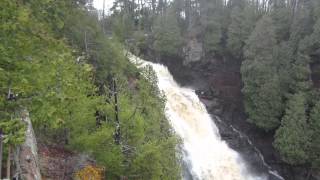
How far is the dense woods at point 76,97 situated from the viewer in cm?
895

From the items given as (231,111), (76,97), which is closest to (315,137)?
(231,111)

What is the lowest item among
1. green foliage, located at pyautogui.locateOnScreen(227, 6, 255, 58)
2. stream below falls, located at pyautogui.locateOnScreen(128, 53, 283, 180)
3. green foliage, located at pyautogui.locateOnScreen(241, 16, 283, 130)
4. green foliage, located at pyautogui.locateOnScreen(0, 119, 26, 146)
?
stream below falls, located at pyautogui.locateOnScreen(128, 53, 283, 180)

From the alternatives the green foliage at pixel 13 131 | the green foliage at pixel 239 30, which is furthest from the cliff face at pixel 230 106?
the green foliage at pixel 13 131

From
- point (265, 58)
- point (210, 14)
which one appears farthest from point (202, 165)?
point (210, 14)

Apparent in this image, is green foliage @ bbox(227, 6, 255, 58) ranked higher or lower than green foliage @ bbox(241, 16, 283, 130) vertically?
higher

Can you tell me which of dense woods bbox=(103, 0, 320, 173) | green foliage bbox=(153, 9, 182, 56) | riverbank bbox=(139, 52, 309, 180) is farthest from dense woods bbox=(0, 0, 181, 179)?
green foliage bbox=(153, 9, 182, 56)

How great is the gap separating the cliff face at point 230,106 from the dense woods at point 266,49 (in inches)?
41.4

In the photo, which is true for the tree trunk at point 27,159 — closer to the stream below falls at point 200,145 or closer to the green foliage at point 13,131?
the green foliage at point 13,131

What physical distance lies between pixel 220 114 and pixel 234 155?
665 cm

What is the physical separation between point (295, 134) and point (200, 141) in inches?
339

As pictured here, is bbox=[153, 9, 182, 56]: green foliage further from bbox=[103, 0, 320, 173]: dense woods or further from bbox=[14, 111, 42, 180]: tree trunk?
bbox=[14, 111, 42, 180]: tree trunk

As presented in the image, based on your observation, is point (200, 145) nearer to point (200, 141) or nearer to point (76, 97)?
point (200, 141)

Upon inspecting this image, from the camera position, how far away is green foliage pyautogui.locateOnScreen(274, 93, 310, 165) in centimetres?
3666

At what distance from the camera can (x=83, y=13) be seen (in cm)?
3516
